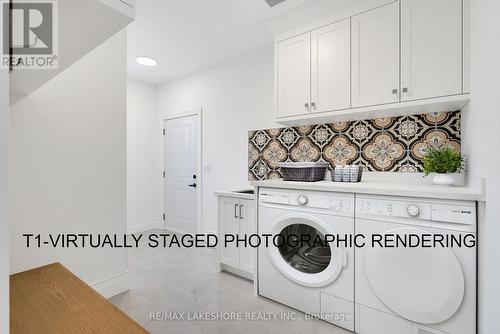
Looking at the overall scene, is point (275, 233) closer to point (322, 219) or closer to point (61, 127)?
point (322, 219)

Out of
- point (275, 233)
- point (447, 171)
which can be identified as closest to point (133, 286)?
Result: point (275, 233)

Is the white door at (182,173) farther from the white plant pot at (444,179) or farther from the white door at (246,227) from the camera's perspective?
the white plant pot at (444,179)

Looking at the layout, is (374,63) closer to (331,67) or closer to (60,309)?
(331,67)

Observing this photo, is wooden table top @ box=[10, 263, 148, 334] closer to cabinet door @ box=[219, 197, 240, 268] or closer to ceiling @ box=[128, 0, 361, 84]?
cabinet door @ box=[219, 197, 240, 268]

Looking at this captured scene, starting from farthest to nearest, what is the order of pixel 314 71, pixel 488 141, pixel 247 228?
1. pixel 247 228
2. pixel 314 71
3. pixel 488 141

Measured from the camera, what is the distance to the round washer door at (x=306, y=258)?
178cm

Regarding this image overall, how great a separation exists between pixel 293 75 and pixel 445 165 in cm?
142

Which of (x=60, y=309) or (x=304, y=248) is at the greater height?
(x=60, y=309)

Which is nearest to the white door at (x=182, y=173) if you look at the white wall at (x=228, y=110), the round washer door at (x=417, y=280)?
the white wall at (x=228, y=110)

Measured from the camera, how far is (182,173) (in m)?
4.07

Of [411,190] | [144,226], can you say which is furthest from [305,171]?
[144,226]

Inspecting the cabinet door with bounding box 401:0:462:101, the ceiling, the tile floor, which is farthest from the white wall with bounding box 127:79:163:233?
the cabinet door with bounding box 401:0:462:101

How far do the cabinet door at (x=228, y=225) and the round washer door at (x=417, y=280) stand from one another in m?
1.33

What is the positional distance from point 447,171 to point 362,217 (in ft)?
2.22
